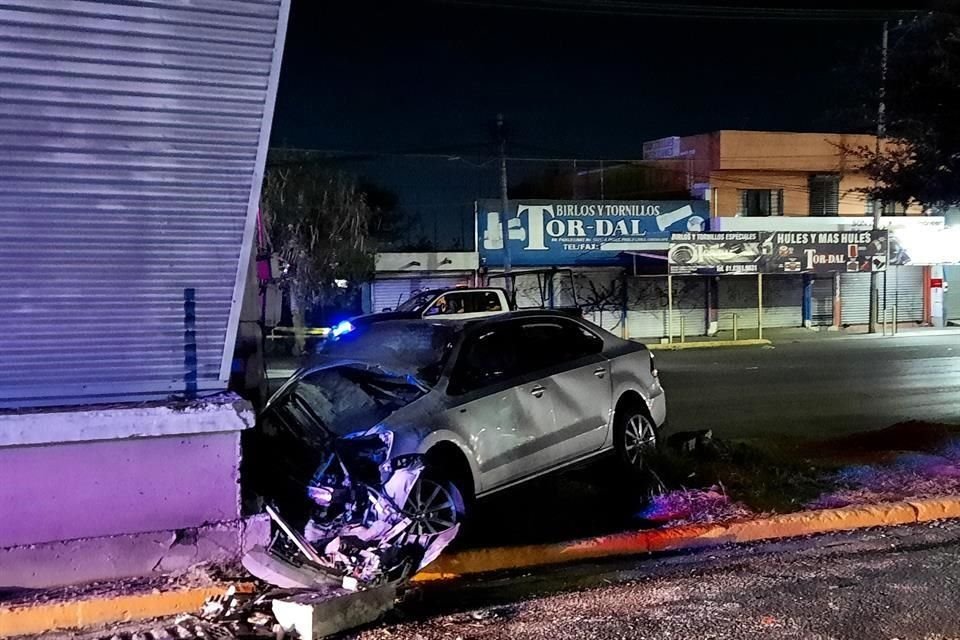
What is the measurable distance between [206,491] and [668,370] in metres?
17.3

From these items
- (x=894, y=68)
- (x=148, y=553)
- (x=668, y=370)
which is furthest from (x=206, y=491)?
(x=668, y=370)

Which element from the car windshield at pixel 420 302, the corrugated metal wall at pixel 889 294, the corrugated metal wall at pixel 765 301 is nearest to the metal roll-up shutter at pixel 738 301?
the corrugated metal wall at pixel 765 301

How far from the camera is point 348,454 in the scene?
6574 mm

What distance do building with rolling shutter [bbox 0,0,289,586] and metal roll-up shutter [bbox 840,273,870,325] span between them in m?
37.2

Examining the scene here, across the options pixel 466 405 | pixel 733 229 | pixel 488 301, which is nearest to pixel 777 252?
pixel 733 229

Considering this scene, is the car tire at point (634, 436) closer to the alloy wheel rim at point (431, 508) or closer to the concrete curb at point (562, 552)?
the concrete curb at point (562, 552)

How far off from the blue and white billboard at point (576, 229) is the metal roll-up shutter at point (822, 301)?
23.6ft

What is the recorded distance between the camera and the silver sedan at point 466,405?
6750 millimetres

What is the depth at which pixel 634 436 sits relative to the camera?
28.3 feet

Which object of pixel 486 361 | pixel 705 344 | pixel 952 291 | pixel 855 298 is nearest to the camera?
pixel 486 361

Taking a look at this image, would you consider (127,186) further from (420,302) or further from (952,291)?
(952,291)

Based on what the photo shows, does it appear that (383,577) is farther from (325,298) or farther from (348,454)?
(325,298)

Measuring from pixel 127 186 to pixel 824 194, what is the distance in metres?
36.9

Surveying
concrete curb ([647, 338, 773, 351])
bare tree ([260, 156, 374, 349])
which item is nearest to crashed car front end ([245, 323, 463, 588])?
bare tree ([260, 156, 374, 349])
